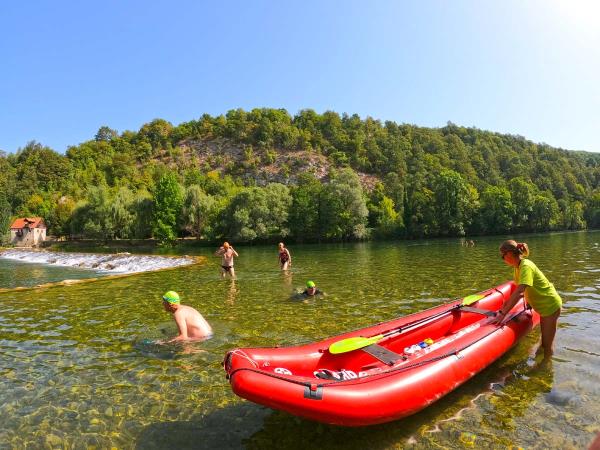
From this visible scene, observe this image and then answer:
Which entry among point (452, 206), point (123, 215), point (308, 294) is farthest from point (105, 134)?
point (308, 294)

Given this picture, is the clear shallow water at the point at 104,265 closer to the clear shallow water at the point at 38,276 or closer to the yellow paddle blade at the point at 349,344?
the clear shallow water at the point at 38,276

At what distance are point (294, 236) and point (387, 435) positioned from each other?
58529 millimetres

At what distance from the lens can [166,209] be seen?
189 ft

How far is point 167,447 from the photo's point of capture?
457 centimetres

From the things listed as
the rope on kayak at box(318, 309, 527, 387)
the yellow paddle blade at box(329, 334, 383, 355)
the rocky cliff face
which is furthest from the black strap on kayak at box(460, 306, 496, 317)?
the rocky cliff face

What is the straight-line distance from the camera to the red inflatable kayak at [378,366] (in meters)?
4.04

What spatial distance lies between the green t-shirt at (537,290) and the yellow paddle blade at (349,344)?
2840mm

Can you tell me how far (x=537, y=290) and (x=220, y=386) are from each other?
5553 mm

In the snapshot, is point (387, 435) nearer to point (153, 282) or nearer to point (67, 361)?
point (67, 361)

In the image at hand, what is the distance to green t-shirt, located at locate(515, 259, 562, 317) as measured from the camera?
6484mm

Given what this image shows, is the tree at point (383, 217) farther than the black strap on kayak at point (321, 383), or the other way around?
the tree at point (383, 217)

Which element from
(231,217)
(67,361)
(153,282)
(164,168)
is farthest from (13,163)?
(67,361)

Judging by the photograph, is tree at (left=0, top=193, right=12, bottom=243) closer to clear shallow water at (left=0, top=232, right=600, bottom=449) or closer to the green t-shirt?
clear shallow water at (left=0, top=232, right=600, bottom=449)

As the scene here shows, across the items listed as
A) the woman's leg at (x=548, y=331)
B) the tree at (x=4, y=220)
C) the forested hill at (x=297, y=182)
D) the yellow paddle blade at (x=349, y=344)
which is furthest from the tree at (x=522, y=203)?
the tree at (x=4, y=220)
